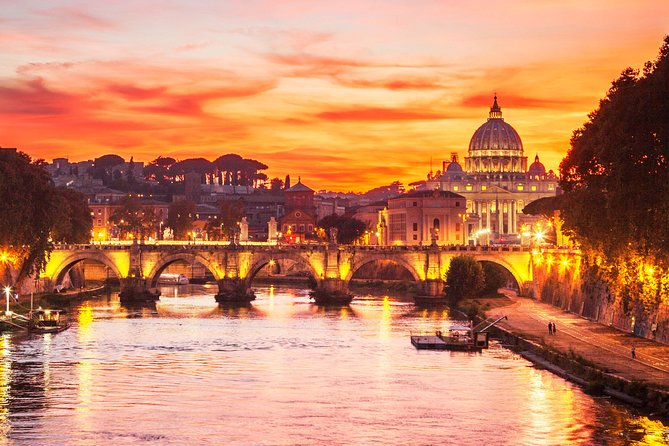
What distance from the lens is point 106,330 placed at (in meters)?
76.5

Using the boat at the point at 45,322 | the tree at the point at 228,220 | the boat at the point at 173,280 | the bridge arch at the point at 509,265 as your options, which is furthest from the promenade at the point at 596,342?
the tree at the point at 228,220

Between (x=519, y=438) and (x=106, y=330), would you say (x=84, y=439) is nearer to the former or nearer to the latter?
(x=519, y=438)

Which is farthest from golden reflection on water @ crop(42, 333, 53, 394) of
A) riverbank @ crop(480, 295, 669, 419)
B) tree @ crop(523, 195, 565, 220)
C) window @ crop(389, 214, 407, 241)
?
window @ crop(389, 214, 407, 241)

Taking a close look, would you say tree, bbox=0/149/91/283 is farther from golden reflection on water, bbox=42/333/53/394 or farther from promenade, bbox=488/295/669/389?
promenade, bbox=488/295/669/389

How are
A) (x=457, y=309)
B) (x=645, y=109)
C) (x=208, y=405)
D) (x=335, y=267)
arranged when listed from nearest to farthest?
1. (x=208, y=405)
2. (x=645, y=109)
3. (x=457, y=309)
4. (x=335, y=267)

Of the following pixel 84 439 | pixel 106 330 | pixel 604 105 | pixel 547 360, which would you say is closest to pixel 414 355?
pixel 547 360

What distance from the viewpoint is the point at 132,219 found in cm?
16525

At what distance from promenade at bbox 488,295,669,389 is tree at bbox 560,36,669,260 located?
4.04 meters

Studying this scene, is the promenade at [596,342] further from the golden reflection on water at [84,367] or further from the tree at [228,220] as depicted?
the tree at [228,220]

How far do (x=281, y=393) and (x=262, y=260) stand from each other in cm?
5610

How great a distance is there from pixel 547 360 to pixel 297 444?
62.8 ft

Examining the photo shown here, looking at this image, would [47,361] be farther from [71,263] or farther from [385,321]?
[71,263]

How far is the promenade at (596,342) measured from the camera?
2013 inches

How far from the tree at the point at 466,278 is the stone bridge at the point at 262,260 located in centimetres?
462
